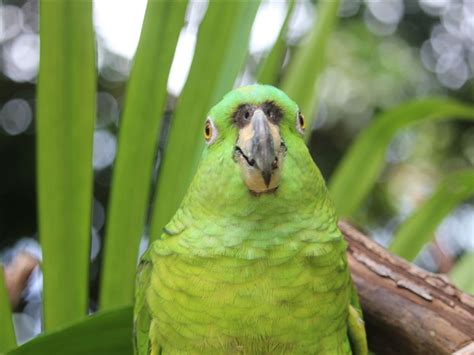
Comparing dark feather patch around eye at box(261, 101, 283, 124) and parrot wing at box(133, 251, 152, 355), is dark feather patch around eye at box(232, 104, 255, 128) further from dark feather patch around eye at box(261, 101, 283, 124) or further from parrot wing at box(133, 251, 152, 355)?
parrot wing at box(133, 251, 152, 355)

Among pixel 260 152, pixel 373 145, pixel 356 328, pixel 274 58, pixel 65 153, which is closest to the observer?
pixel 260 152

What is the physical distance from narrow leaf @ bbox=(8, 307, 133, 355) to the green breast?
5cm

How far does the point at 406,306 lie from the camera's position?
0.63 meters

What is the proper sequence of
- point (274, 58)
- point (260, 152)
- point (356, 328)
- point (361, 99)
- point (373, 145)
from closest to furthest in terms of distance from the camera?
point (260, 152) < point (356, 328) < point (274, 58) < point (373, 145) < point (361, 99)

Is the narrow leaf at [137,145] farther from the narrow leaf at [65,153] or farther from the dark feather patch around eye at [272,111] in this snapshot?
the dark feather patch around eye at [272,111]

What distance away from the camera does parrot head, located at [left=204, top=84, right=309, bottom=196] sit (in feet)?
1.67

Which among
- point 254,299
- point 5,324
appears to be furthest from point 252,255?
point 5,324

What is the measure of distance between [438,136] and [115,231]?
197 centimetres

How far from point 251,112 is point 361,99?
1933mm

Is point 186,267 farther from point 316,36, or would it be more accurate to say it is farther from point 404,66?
point 404,66

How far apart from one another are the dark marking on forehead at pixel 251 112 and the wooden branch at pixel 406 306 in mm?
231

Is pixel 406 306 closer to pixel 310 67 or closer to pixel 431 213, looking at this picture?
pixel 431 213

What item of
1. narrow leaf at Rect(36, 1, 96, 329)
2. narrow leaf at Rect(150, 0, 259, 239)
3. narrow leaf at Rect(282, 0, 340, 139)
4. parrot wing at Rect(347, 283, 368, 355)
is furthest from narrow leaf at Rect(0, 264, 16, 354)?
narrow leaf at Rect(282, 0, 340, 139)

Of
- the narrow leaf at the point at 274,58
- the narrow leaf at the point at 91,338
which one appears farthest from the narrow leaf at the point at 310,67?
the narrow leaf at the point at 91,338
